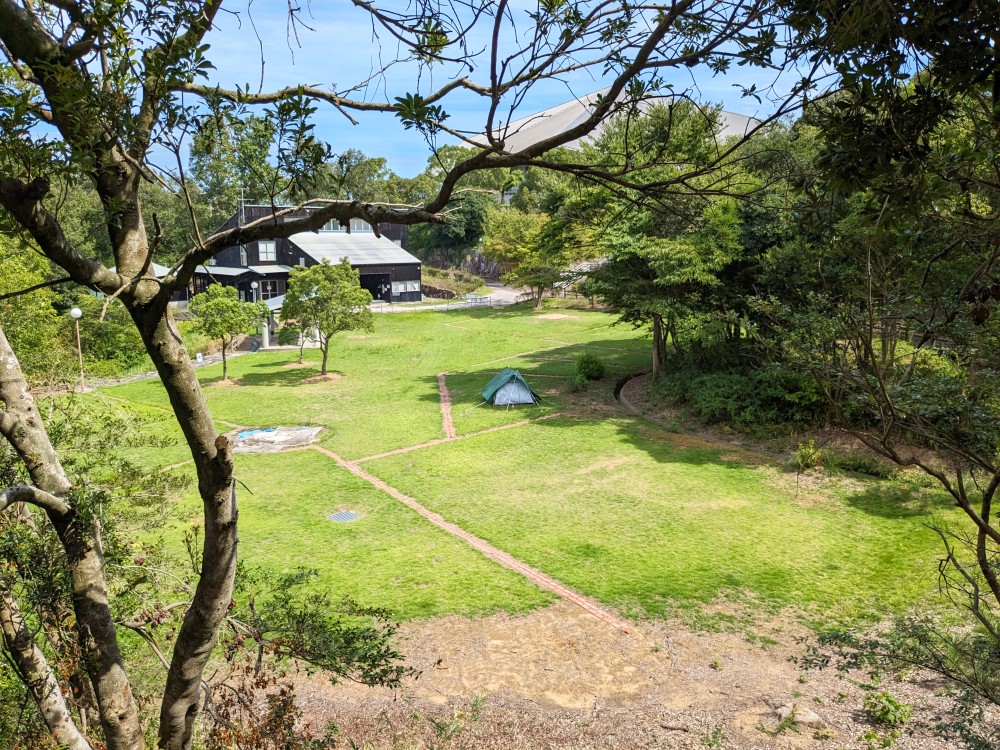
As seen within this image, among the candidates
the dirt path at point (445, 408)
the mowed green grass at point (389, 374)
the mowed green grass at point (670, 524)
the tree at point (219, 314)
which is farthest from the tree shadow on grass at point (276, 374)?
the mowed green grass at point (670, 524)

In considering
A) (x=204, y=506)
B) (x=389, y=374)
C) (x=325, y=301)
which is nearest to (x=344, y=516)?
(x=204, y=506)

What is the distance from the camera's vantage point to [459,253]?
66.4 metres

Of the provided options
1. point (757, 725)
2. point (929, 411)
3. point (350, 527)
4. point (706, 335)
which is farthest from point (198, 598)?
point (706, 335)

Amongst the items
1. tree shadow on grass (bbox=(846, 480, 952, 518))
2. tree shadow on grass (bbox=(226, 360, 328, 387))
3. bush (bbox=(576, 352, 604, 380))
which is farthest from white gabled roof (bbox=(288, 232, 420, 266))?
tree shadow on grass (bbox=(846, 480, 952, 518))

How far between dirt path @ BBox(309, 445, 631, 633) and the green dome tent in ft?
20.4

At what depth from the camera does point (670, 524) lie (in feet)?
42.8

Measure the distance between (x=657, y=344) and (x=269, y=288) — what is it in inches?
1065

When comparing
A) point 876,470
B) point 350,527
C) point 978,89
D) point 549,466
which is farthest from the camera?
point 549,466

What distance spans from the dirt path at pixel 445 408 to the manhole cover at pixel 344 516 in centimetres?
527

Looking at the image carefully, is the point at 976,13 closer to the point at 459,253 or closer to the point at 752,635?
the point at 752,635

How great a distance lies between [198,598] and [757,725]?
6359 mm

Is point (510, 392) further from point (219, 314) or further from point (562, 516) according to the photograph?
point (219, 314)

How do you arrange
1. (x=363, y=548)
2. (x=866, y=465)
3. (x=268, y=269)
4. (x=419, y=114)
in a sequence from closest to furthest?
(x=419, y=114) < (x=363, y=548) < (x=866, y=465) < (x=268, y=269)

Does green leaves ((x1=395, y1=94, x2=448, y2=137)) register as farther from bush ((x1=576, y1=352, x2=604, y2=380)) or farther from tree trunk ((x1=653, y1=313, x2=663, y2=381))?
bush ((x1=576, y1=352, x2=604, y2=380))
